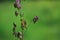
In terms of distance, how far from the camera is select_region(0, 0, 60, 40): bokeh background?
3512 millimetres

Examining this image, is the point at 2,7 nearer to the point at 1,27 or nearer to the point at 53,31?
the point at 1,27

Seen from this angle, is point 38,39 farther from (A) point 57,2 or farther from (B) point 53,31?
(A) point 57,2

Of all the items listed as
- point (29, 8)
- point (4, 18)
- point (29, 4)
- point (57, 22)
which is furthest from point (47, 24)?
point (29, 4)

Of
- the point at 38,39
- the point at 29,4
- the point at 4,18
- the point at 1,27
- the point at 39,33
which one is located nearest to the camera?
the point at 38,39

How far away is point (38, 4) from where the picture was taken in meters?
5.59

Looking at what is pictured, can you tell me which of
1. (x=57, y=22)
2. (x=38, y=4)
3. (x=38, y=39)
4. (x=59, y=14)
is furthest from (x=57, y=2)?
(x=38, y=39)

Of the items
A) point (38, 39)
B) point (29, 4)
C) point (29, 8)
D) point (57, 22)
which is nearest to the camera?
point (38, 39)

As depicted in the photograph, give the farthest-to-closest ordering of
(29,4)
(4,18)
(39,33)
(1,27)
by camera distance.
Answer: (29,4), (4,18), (1,27), (39,33)

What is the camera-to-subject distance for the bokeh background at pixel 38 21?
11.5 ft

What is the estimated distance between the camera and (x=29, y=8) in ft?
17.3

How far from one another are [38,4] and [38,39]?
2331 mm

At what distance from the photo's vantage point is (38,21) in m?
4.25

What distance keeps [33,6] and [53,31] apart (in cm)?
171

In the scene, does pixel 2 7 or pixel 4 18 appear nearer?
pixel 4 18
